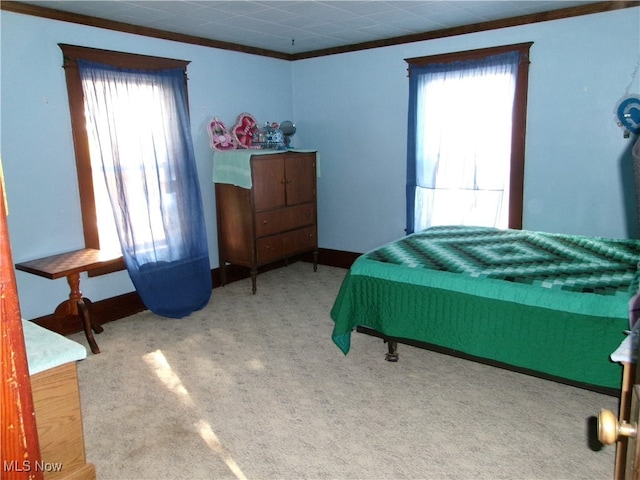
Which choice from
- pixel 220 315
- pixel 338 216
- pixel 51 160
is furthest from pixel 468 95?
pixel 51 160

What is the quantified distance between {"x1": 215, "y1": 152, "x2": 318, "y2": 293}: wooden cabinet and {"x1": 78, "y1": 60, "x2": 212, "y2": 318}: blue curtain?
0.41 m

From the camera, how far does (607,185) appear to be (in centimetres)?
405

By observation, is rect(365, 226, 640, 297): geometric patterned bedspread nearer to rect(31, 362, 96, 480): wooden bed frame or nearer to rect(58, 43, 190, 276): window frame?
rect(31, 362, 96, 480): wooden bed frame

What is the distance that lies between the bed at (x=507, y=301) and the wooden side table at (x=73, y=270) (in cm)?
183

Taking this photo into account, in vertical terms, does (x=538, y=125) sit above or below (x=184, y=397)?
above

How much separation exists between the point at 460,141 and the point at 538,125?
687 millimetres

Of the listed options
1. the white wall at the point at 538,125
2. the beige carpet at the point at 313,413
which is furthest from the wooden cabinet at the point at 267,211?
the beige carpet at the point at 313,413

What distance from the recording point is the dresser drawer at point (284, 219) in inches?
194

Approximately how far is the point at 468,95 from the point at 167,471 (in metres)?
3.93

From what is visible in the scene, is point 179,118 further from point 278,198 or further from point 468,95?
point 468,95

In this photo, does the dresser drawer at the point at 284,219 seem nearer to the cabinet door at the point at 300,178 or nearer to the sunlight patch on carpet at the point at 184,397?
the cabinet door at the point at 300,178

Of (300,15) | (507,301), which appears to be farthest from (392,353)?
(300,15)

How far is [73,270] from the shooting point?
11.4 feet

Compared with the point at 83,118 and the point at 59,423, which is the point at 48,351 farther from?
the point at 83,118
